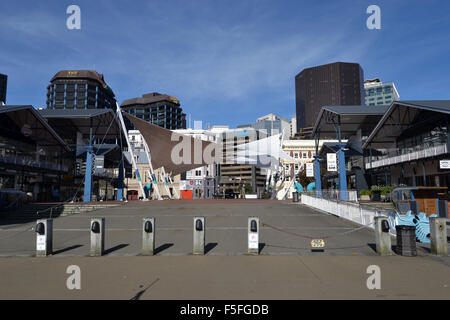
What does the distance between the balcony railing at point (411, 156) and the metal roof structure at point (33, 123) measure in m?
43.2

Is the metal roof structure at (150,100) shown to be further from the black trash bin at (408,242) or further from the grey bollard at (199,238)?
the black trash bin at (408,242)

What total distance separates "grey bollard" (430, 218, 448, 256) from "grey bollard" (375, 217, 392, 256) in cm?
132

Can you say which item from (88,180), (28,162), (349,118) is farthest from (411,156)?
(28,162)

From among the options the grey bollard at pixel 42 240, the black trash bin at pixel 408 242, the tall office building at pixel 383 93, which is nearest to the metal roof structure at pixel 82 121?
the grey bollard at pixel 42 240

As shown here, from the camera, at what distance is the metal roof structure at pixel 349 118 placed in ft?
130

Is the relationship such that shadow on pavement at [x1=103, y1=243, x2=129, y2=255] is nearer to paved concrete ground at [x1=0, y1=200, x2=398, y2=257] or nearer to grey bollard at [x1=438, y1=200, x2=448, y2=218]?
paved concrete ground at [x1=0, y1=200, x2=398, y2=257]

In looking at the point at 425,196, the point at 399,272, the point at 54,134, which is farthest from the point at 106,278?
the point at 54,134

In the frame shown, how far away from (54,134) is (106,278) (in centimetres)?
4143

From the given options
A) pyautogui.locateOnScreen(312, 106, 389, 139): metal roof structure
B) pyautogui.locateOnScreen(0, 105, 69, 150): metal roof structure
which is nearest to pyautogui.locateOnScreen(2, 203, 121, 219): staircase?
pyautogui.locateOnScreen(0, 105, 69, 150): metal roof structure

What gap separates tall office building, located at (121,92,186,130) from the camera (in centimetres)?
14925

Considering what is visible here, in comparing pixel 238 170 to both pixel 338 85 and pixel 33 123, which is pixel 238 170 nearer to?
pixel 338 85

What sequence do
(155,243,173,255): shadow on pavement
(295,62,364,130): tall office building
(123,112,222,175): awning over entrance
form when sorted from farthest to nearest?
(295,62,364,130): tall office building
(123,112,222,175): awning over entrance
(155,243,173,255): shadow on pavement

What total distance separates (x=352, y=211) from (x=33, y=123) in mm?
39896

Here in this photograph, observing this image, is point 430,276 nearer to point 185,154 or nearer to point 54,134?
point 185,154
